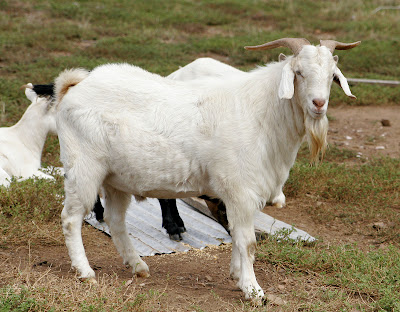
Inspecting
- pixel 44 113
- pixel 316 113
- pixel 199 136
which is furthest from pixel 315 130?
pixel 44 113

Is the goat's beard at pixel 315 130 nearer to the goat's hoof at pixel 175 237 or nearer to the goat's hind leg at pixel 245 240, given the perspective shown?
the goat's hind leg at pixel 245 240

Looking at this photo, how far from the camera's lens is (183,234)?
20.0 feet

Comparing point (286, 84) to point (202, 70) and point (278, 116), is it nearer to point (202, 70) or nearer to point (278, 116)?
point (278, 116)

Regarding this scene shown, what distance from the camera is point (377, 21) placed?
1917 cm

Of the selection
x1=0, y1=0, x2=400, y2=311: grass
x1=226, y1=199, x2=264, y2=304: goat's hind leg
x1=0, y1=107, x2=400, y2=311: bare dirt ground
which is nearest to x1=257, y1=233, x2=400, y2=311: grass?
x1=0, y1=0, x2=400, y2=311: grass

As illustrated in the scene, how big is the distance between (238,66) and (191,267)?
9211mm

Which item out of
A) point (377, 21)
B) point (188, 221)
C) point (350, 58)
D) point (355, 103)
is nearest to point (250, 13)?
point (377, 21)

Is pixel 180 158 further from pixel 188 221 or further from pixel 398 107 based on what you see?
pixel 398 107

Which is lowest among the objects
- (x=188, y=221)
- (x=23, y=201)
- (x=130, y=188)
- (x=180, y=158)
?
(x=188, y=221)

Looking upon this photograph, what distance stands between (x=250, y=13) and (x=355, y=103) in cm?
930

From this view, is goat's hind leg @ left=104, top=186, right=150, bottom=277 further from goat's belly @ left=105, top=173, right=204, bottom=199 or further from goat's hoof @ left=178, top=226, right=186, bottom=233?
goat's hoof @ left=178, top=226, right=186, bottom=233

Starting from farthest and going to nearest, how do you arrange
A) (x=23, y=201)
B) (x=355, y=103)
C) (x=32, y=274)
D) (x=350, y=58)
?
1. (x=350, y=58)
2. (x=355, y=103)
3. (x=23, y=201)
4. (x=32, y=274)

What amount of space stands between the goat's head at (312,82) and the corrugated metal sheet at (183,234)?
162cm

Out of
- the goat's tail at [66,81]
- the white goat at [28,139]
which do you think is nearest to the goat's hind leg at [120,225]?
the goat's tail at [66,81]
